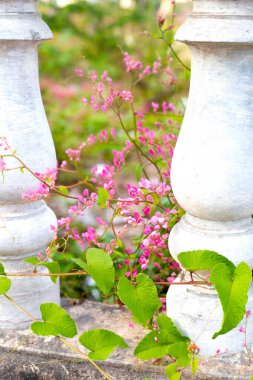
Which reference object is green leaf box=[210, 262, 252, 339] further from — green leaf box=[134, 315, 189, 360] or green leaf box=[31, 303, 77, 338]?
green leaf box=[31, 303, 77, 338]

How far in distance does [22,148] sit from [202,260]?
0.52m

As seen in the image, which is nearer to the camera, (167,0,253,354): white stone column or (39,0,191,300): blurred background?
(167,0,253,354): white stone column

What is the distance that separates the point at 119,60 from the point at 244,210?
160 inches

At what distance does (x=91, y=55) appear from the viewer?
524 cm

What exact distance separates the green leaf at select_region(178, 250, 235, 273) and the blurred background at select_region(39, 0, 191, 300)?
83.8 inches

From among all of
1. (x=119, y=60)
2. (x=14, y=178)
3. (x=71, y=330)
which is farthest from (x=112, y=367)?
(x=119, y=60)

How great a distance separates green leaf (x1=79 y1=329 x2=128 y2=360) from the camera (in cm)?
130

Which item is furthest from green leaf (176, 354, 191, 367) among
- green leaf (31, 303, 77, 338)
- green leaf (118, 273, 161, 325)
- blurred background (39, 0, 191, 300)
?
blurred background (39, 0, 191, 300)

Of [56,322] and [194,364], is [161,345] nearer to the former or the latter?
[194,364]

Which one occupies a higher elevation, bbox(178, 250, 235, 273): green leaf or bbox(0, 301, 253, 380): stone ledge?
bbox(178, 250, 235, 273): green leaf

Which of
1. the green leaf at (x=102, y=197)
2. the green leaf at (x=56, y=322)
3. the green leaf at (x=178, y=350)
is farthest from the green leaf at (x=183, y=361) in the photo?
the green leaf at (x=102, y=197)

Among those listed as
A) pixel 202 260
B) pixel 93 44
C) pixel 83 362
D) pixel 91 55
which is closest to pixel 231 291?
pixel 202 260

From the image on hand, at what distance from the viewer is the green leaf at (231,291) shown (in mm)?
1166

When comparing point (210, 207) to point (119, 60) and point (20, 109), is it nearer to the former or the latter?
point (20, 109)
